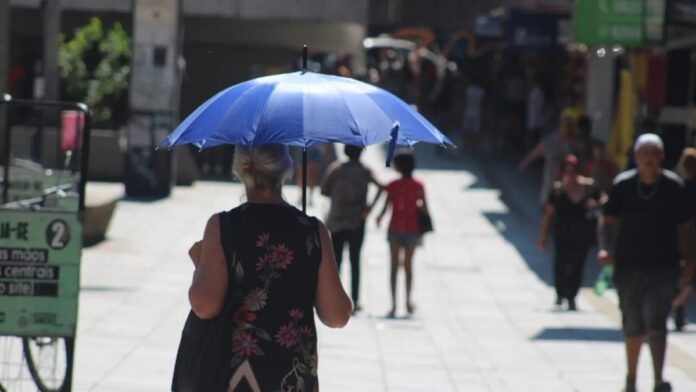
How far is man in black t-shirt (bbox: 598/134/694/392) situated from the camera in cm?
1004

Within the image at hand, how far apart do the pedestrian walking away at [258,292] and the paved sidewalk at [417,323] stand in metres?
4.51

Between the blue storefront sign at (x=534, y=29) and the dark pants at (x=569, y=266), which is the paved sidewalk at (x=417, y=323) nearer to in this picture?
the dark pants at (x=569, y=266)

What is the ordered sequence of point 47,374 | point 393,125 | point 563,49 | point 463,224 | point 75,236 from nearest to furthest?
point 393,125
point 75,236
point 47,374
point 463,224
point 563,49

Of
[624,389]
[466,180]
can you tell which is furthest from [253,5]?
[624,389]

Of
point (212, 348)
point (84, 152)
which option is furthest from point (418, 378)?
point (212, 348)

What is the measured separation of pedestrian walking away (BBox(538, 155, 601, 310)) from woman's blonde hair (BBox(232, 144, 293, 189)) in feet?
34.8

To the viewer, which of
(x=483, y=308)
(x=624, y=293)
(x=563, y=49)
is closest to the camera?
(x=624, y=293)

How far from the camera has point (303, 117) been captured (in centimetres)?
571

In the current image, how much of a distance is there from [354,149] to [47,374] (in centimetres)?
677

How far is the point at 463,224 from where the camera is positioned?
81.3 feet

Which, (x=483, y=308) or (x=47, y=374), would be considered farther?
(x=483, y=308)

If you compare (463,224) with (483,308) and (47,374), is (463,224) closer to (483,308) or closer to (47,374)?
(483,308)

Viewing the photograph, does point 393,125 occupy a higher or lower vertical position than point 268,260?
higher

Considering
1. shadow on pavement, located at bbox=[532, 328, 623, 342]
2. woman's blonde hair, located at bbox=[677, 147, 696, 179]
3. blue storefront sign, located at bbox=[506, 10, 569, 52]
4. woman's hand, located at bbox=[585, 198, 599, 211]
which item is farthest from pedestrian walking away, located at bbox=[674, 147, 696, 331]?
blue storefront sign, located at bbox=[506, 10, 569, 52]
